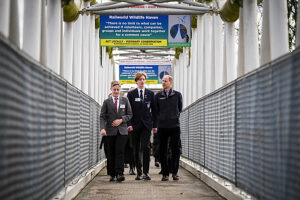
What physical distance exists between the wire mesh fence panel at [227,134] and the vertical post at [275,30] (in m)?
1.82

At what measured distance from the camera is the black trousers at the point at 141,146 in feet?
31.7

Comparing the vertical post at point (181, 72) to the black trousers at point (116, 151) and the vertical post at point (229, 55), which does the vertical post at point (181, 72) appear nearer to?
the vertical post at point (229, 55)

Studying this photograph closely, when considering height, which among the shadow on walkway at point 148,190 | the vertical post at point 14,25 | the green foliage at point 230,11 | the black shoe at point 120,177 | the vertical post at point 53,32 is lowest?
the shadow on walkway at point 148,190

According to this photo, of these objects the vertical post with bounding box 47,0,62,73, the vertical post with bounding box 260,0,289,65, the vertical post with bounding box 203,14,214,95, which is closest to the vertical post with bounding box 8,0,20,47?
the vertical post with bounding box 47,0,62,73

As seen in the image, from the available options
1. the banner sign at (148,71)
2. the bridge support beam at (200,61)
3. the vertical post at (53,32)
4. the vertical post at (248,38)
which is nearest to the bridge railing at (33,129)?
the vertical post at (53,32)

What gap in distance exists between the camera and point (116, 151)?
927 cm

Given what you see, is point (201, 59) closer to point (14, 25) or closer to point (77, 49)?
point (77, 49)

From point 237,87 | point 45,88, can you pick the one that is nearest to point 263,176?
point 237,87

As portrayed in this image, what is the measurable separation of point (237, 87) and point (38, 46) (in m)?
4.21

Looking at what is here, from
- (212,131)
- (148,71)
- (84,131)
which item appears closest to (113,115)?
(84,131)

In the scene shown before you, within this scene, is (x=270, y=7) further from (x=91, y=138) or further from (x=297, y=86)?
(x=297, y=86)

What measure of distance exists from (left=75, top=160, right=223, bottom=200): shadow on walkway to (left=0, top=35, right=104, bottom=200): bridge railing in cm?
53

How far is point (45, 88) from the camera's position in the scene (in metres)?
5.00

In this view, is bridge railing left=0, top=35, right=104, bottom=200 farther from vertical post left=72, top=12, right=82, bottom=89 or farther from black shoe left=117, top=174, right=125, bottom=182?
vertical post left=72, top=12, right=82, bottom=89
